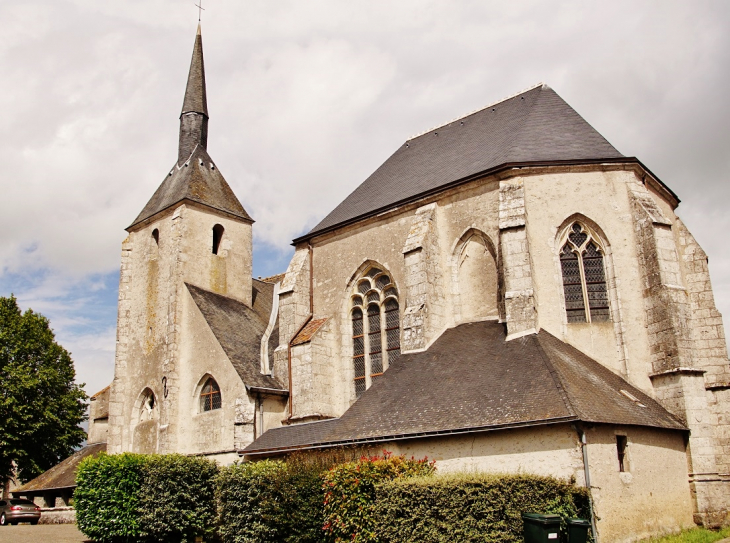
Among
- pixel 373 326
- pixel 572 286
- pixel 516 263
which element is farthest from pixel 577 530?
pixel 373 326

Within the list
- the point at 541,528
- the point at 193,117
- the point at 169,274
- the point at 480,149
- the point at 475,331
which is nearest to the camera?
the point at 541,528

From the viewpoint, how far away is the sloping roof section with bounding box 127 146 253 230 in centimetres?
2406

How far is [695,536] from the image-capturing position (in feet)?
40.5

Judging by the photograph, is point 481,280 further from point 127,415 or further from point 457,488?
point 127,415

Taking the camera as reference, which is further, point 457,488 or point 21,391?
point 21,391

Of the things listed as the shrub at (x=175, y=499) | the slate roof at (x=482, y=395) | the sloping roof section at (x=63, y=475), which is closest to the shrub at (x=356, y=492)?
the slate roof at (x=482, y=395)

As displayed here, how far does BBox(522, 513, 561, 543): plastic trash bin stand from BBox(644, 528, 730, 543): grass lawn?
132 inches

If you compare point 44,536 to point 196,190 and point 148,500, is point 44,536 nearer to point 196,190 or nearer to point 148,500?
point 148,500

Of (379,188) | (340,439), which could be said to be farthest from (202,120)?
(340,439)

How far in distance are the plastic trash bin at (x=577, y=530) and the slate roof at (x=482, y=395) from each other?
5.70ft

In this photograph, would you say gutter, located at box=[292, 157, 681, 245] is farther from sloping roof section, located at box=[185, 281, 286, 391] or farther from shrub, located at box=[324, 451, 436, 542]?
shrub, located at box=[324, 451, 436, 542]

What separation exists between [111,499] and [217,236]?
11274mm

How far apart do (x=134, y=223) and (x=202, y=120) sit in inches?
197

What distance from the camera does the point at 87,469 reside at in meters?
16.4
